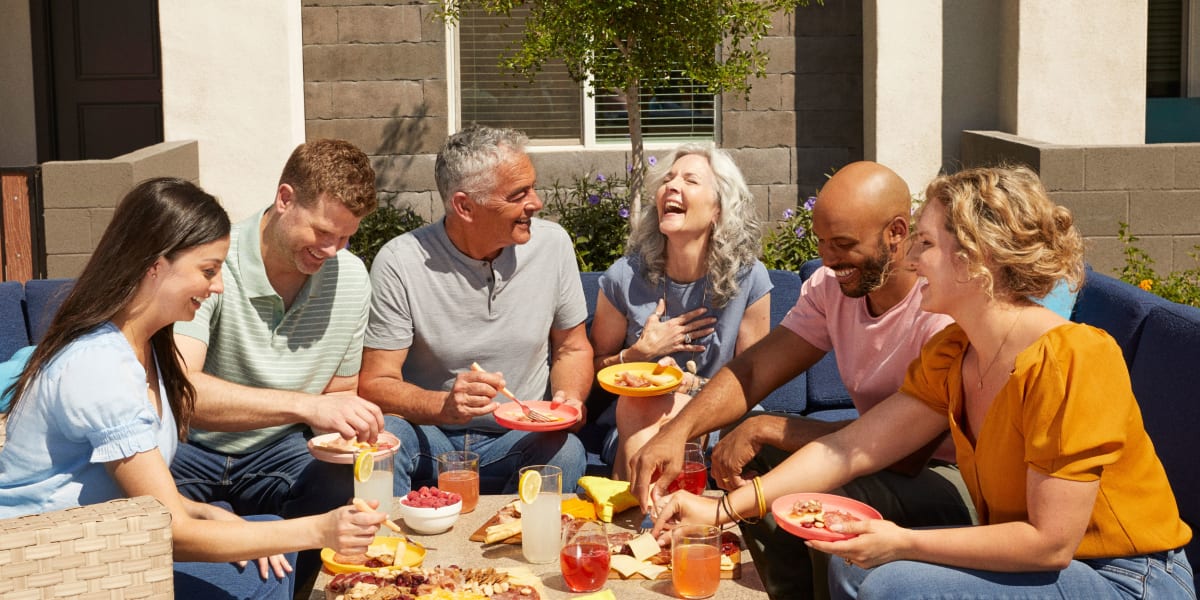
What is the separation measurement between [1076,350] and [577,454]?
5.93ft

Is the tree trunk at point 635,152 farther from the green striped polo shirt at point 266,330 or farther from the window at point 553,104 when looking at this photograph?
the green striped polo shirt at point 266,330

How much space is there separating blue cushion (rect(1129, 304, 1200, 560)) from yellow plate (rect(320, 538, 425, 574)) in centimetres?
199

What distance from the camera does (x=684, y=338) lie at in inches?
158

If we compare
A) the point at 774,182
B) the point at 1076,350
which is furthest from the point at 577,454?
the point at 774,182

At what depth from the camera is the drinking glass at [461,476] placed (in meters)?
3.07

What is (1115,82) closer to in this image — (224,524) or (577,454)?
(577,454)

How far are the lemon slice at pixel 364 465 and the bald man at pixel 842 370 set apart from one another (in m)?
0.69

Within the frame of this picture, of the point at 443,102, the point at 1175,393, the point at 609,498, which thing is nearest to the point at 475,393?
the point at 609,498

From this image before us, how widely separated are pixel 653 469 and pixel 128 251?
4.57 feet

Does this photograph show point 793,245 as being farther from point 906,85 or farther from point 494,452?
point 494,452

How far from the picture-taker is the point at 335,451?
3.04 meters

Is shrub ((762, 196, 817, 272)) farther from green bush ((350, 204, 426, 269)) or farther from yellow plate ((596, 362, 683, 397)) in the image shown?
yellow plate ((596, 362, 683, 397))

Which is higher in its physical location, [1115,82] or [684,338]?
[1115,82]

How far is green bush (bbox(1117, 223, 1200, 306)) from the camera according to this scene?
5617 millimetres
